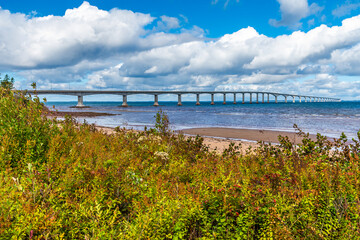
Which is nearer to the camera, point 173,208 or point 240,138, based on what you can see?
point 173,208

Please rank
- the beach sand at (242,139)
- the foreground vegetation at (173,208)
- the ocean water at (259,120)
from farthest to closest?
the ocean water at (259,120) < the beach sand at (242,139) < the foreground vegetation at (173,208)

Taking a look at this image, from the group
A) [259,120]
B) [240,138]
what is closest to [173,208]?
[240,138]

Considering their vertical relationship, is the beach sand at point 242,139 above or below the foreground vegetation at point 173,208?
below

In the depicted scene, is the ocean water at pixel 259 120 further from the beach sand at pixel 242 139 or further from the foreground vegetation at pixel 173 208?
the foreground vegetation at pixel 173 208

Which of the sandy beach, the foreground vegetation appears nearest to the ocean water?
the sandy beach

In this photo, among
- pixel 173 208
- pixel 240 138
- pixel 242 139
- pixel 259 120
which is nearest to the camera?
pixel 173 208

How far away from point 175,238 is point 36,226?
1.39 metres

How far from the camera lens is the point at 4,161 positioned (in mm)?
4012

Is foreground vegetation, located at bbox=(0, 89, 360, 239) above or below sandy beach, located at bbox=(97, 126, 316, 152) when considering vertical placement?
above

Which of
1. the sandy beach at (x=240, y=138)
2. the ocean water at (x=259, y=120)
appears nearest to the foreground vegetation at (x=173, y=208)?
the ocean water at (x=259, y=120)

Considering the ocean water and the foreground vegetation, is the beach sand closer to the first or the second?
the ocean water

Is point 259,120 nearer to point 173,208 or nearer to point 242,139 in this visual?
point 242,139

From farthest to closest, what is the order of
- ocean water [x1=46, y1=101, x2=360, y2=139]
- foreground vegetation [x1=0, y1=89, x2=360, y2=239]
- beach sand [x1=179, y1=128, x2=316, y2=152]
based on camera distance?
1. ocean water [x1=46, y1=101, x2=360, y2=139]
2. beach sand [x1=179, y1=128, x2=316, y2=152]
3. foreground vegetation [x1=0, y1=89, x2=360, y2=239]

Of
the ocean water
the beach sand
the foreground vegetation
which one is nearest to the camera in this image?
the foreground vegetation
